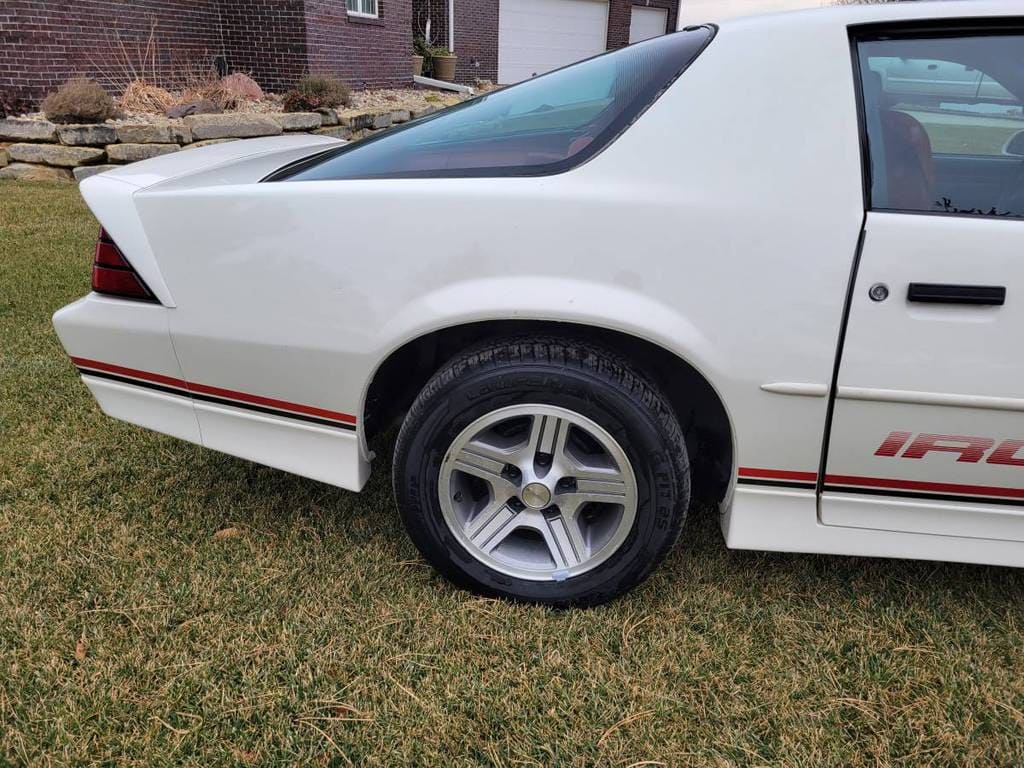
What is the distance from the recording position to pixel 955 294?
1739 mm

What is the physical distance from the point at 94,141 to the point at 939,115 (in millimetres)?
8736

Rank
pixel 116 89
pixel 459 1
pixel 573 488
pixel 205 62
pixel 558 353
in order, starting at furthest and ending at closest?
pixel 459 1
pixel 205 62
pixel 116 89
pixel 573 488
pixel 558 353

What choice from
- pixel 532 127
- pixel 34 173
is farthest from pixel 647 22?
pixel 532 127

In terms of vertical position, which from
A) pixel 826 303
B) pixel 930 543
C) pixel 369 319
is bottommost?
pixel 930 543

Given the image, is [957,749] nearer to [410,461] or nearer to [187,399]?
[410,461]

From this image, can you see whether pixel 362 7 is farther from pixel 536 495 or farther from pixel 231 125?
pixel 536 495

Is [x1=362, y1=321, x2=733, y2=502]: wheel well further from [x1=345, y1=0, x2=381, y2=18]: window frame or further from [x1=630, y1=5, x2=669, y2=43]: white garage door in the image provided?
[x1=630, y1=5, x2=669, y2=43]: white garage door

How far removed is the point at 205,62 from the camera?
1070 cm

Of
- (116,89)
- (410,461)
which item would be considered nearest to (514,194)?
(410,461)

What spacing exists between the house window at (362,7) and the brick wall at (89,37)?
222cm

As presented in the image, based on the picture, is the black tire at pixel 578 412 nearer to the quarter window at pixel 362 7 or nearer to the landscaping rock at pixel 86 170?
the landscaping rock at pixel 86 170

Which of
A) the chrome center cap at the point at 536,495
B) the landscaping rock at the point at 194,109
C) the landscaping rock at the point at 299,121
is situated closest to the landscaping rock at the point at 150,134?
the landscaping rock at the point at 194,109

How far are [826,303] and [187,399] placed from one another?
1.77 metres

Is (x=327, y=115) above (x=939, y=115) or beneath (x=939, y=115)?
beneath
